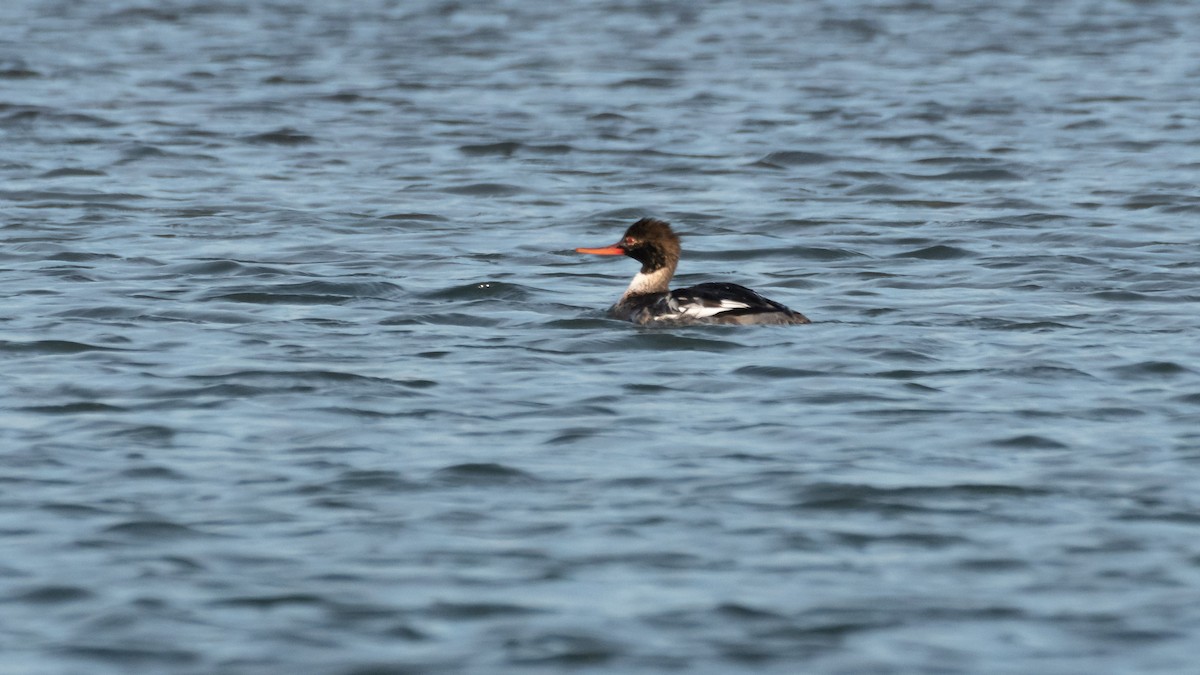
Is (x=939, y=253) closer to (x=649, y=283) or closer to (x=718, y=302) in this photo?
(x=649, y=283)

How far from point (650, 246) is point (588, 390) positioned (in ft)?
9.15

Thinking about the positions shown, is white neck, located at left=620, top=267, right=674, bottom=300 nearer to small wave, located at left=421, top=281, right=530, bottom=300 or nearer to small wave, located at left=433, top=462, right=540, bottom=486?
small wave, located at left=421, top=281, right=530, bottom=300

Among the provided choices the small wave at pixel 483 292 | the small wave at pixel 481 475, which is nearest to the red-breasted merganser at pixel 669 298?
the small wave at pixel 483 292

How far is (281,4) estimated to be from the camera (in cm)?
3847

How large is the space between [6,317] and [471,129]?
1112cm

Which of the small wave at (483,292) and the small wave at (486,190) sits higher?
the small wave at (483,292)

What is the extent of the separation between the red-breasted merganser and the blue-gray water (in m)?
0.18

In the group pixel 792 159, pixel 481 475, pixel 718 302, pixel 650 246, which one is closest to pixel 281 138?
pixel 792 159

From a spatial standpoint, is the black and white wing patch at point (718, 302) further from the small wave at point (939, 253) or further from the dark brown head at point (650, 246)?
the small wave at point (939, 253)

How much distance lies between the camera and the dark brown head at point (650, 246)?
43.5 feet

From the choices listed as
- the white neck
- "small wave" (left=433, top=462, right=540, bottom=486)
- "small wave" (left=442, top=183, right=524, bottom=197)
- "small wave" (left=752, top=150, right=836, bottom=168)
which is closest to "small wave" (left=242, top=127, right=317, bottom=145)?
"small wave" (left=442, top=183, right=524, bottom=197)

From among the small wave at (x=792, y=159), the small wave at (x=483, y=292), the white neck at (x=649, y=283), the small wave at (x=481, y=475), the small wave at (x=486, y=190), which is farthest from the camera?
the small wave at (x=792, y=159)

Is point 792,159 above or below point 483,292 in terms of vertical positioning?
below

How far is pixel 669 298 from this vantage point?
1239 cm
